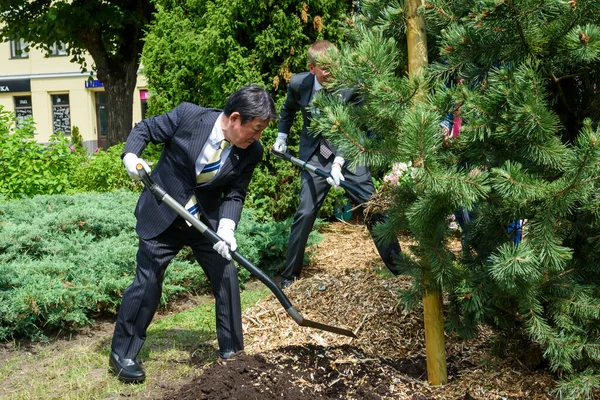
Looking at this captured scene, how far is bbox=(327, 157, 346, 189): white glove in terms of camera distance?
520 cm

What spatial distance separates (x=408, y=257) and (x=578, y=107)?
1052 mm

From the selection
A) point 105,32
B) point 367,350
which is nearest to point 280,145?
point 367,350

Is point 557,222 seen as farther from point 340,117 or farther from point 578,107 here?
point 340,117

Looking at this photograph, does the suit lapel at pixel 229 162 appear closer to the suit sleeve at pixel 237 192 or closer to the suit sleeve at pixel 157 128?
the suit sleeve at pixel 237 192

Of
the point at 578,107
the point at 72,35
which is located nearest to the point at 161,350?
the point at 578,107

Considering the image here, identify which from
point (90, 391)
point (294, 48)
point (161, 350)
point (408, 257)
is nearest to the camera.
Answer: point (408, 257)

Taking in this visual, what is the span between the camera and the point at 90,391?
374 cm

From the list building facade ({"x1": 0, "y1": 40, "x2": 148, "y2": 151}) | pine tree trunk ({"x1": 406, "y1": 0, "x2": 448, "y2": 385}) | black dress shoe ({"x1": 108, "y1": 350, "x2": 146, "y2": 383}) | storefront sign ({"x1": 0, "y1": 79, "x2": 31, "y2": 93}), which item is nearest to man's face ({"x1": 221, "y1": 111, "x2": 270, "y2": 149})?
pine tree trunk ({"x1": 406, "y1": 0, "x2": 448, "y2": 385})

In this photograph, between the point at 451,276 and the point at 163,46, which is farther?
the point at 163,46

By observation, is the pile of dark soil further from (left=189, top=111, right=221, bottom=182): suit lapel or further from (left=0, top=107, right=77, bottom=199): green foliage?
(left=0, top=107, right=77, bottom=199): green foliage

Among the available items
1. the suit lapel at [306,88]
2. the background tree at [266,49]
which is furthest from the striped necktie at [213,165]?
the background tree at [266,49]

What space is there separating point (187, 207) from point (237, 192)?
338 millimetres

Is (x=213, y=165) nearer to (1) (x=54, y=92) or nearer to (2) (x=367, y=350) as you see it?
(2) (x=367, y=350)

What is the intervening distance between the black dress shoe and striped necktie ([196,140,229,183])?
118 centimetres
